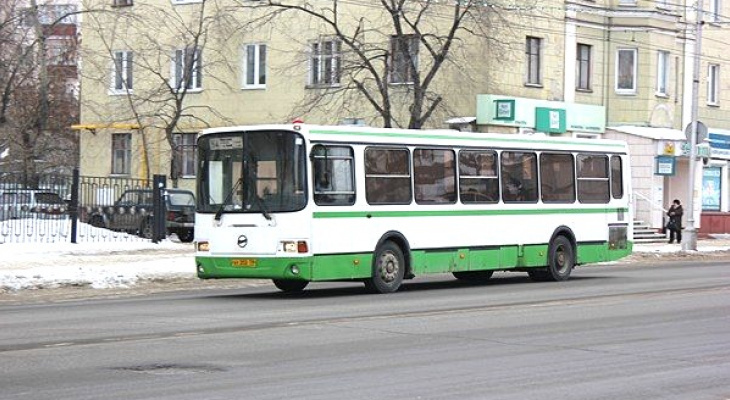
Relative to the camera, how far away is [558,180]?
25062 mm

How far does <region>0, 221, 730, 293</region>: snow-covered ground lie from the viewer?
23391 millimetres

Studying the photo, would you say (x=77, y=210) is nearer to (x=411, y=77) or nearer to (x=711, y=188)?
(x=411, y=77)

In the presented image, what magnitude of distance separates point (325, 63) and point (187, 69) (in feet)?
17.8

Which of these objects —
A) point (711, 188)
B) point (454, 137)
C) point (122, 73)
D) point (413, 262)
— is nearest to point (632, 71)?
point (711, 188)

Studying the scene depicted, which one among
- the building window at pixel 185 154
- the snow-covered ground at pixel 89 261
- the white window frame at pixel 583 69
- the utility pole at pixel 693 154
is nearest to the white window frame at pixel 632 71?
the white window frame at pixel 583 69

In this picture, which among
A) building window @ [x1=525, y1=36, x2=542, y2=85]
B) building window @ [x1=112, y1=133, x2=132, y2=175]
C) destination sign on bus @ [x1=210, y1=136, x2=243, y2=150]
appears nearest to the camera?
destination sign on bus @ [x1=210, y1=136, x2=243, y2=150]

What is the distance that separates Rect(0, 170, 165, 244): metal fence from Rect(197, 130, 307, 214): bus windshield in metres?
11.7

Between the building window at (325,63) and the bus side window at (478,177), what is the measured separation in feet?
49.2

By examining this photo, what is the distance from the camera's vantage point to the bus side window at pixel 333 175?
2009cm

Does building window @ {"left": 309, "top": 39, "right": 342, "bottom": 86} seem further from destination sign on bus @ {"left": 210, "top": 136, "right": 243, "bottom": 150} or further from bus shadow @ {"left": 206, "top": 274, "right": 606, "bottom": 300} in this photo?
destination sign on bus @ {"left": 210, "top": 136, "right": 243, "bottom": 150}

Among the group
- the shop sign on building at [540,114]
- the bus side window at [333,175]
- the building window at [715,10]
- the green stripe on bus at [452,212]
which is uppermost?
the building window at [715,10]

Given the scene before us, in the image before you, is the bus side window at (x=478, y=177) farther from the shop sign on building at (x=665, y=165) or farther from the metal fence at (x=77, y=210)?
the shop sign on building at (x=665, y=165)

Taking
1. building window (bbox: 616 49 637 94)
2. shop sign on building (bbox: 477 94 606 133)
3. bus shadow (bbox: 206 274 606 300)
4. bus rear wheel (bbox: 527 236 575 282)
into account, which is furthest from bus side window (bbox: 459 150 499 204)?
building window (bbox: 616 49 637 94)

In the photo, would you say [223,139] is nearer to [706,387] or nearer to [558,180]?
[558,180]
